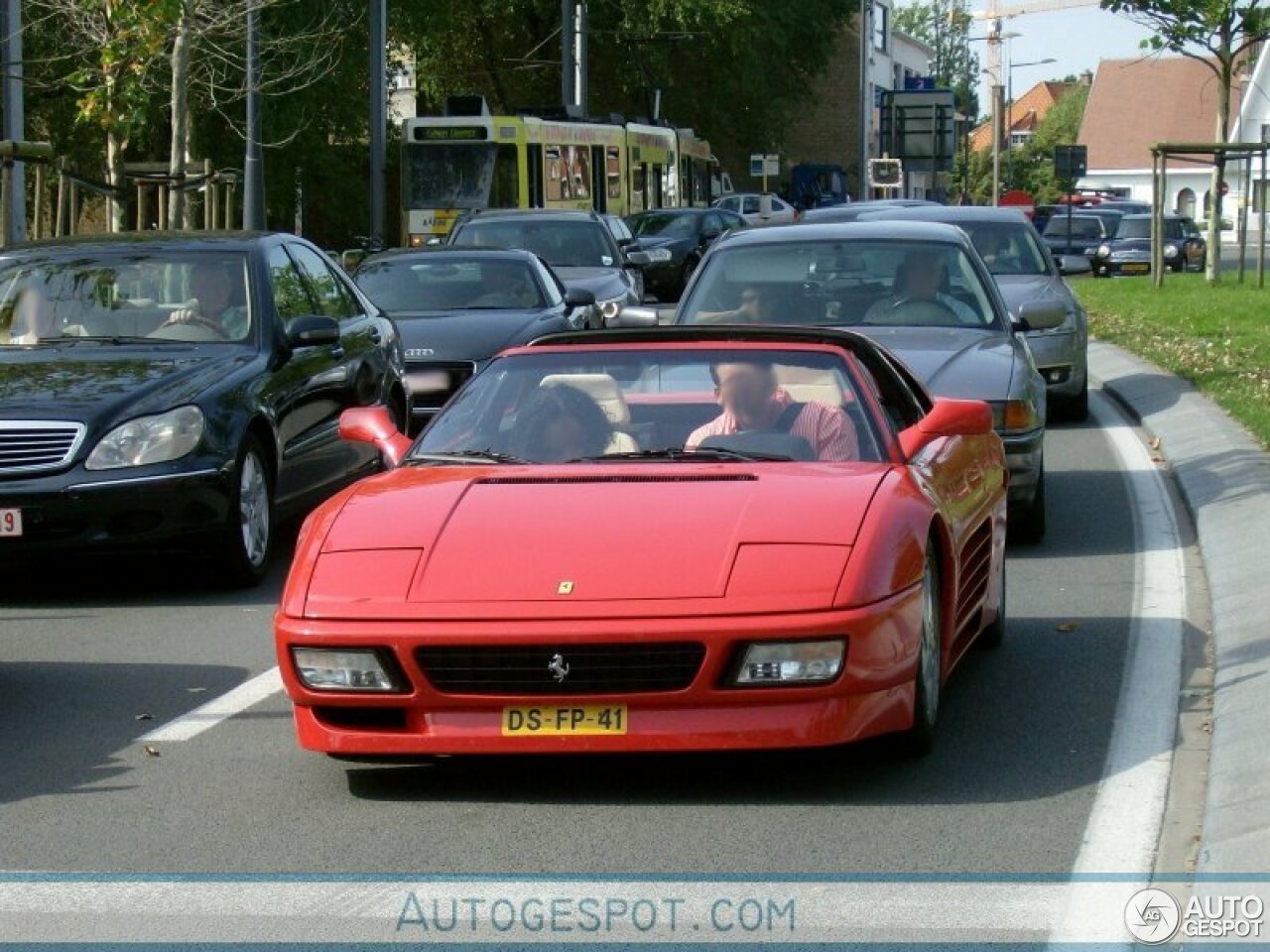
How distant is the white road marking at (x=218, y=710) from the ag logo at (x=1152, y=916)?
3282mm

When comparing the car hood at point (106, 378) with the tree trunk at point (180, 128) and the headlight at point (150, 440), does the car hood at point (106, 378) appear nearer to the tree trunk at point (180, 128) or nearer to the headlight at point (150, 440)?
the headlight at point (150, 440)

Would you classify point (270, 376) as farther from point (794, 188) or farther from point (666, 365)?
point (794, 188)

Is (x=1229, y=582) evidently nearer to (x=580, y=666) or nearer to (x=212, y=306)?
(x=580, y=666)

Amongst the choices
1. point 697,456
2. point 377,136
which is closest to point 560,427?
point 697,456

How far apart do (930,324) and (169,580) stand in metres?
4.17

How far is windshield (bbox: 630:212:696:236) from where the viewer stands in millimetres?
43156

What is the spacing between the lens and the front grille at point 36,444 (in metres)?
10.1

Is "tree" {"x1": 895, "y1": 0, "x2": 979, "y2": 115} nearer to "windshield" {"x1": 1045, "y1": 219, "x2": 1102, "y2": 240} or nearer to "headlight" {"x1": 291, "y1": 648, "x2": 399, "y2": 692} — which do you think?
"windshield" {"x1": 1045, "y1": 219, "x2": 1102, "y2": 240}

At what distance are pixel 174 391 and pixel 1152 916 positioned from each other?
6.35 metres

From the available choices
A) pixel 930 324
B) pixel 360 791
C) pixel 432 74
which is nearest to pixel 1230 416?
pixel 930 324

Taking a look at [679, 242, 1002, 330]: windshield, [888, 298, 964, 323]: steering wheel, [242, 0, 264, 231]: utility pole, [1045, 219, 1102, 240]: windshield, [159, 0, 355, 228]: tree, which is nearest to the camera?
[679, 242, 1002, 330]: windshield

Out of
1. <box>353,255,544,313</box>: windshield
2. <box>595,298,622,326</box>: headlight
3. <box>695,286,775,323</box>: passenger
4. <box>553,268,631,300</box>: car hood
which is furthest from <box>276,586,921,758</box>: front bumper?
<box>553,268,631,300</box>: car hood

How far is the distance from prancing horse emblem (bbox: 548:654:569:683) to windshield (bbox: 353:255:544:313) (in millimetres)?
12026

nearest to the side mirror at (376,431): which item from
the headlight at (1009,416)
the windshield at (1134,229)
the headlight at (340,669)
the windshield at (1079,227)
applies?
the headlight at (340,669)
